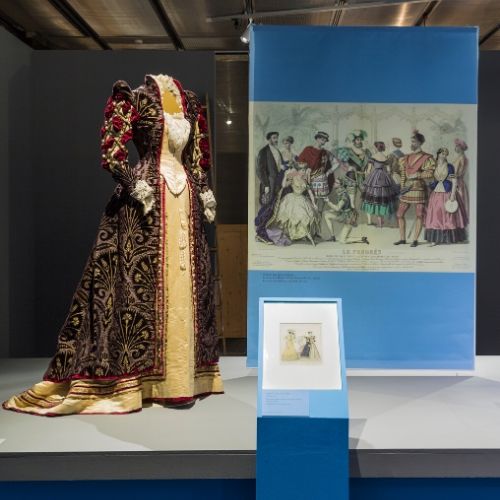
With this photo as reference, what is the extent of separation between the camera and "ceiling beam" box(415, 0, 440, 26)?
403 cm

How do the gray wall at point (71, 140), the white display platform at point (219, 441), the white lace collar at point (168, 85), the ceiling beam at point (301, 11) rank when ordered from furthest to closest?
the gray wall at point (71, 140) → the ceiling beam at point (301, 11) → the white lace collar at point (168, 85) → the white display platform at point (219, 441)

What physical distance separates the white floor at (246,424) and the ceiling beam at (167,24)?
2.29m

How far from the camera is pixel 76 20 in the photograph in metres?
4.20

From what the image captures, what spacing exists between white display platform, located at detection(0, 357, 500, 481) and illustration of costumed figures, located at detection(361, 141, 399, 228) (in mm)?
1127

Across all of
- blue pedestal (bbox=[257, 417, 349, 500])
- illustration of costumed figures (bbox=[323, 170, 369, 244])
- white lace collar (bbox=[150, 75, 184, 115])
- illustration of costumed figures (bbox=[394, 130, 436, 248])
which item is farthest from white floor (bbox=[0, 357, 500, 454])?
white lace collar (bbox=[150, 75, 184, 115])

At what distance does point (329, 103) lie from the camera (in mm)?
3750

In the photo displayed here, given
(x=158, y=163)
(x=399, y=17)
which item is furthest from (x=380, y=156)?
(x=158, y=163)

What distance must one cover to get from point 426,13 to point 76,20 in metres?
2.21

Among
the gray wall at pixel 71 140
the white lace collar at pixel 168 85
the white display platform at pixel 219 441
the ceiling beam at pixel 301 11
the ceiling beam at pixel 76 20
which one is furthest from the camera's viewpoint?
the gray wall at pixel 71 140

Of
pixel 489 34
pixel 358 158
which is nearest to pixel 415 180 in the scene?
pixel 358 158

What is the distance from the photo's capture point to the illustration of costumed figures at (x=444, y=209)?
3787mm

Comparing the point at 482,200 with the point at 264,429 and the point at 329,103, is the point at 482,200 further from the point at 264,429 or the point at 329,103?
the point at 264,429

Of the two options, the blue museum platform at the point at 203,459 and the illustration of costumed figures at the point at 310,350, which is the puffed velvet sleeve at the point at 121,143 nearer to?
the blue museum platform at the point at 203,459

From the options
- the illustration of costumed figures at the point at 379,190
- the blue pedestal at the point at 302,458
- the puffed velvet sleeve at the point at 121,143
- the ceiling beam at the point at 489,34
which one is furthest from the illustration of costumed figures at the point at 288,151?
the blue pedestal at the point at 302,458
